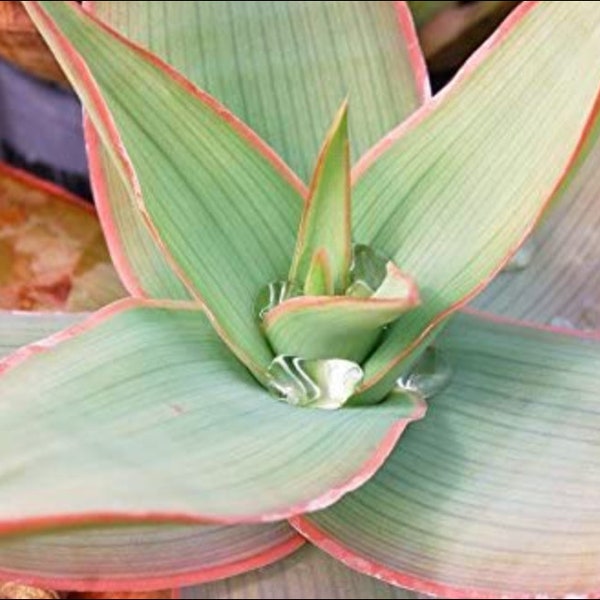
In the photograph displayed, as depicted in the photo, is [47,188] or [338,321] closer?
[338,321]

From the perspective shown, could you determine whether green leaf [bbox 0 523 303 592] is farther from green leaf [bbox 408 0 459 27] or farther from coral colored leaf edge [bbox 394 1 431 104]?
green leaf [bbox 408 0 459 27]

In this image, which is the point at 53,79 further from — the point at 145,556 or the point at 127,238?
the point at 145,556

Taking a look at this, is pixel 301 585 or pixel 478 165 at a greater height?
pixel 478 165


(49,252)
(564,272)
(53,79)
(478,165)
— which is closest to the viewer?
(478,165)

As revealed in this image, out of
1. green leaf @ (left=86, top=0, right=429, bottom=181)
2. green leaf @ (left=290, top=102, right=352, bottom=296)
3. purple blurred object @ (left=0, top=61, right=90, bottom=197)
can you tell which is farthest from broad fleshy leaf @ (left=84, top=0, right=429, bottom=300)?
purple blurred object @ (left=0, top=61, right=90, bottom=197)

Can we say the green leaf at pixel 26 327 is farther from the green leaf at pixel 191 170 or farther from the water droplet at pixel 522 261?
the water droplet at pixel 522 261

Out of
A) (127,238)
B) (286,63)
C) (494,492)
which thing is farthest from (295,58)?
(494,492)
